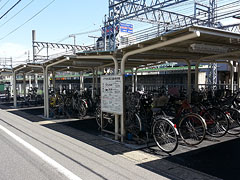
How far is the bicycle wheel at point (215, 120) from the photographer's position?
230 inches

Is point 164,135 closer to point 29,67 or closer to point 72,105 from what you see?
point 72,105

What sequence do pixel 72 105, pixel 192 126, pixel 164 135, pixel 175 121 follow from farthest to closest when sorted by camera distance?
1. pixel 72 105
2. pixel 175 121
3. pixel 192 126
4. pixel 164 135

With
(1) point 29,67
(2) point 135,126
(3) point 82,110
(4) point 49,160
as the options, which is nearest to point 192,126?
(2) point 135,126

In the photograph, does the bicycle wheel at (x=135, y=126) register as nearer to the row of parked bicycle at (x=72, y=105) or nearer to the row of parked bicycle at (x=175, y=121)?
the row of parked bicycle at (x=175, y=121)

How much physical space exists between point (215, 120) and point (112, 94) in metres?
2.90

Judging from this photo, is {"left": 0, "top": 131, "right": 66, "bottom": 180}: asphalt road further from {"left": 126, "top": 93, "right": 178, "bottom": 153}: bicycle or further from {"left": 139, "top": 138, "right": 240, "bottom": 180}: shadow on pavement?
{"left": 126, "top": 93, "right": 178, "bottom": 153}: bicycle

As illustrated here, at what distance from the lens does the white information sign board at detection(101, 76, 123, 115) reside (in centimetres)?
593

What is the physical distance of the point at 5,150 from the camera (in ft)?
17.8

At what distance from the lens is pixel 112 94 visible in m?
6.24

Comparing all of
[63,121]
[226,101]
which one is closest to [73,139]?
[63,121]

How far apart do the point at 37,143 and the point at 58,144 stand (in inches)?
24.4

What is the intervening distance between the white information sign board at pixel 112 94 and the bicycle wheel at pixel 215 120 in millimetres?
2340

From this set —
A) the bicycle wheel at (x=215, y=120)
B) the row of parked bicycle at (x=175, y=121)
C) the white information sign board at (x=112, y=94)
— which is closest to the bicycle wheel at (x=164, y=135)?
the row of parked bicycle at (x=175, y=121)

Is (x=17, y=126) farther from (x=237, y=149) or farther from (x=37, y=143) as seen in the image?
(x=237, y=149)
